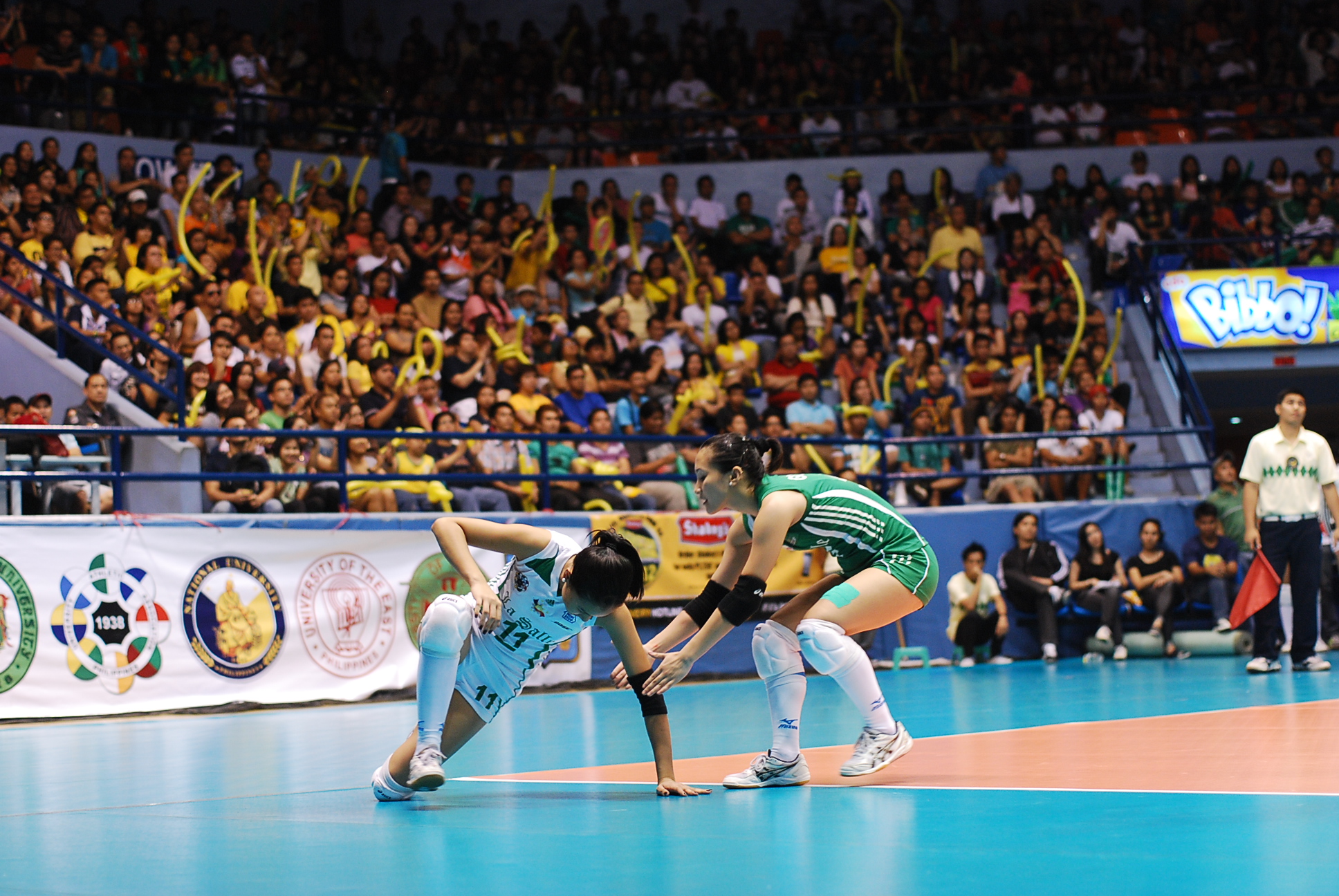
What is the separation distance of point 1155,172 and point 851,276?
5.33m

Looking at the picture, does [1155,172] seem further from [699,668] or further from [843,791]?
[843,791]

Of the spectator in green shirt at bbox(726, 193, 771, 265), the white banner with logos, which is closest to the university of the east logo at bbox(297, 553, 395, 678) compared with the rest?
the white banner with logos

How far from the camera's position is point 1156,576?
14.7m

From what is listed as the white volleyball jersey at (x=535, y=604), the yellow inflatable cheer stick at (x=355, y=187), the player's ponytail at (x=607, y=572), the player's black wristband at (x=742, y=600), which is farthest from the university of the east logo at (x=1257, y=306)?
the player's ponytail at (x=607, y=572)

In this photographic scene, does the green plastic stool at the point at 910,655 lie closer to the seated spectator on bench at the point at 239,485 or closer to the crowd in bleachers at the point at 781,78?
the seated spectator on bench at the point at 239,485

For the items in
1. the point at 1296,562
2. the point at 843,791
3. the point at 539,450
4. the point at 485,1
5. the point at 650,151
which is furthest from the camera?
the point at 485,1

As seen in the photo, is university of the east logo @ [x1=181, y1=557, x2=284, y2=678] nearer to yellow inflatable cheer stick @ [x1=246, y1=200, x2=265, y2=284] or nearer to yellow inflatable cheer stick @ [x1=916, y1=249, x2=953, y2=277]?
yellow inflatable cheer stick @ [x1=246, y1=200, x2=265, y2=284]

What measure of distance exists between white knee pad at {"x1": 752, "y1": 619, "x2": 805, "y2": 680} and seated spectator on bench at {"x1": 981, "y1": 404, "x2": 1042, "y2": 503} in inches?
357

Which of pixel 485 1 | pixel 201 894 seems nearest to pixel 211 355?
pixel 201 894

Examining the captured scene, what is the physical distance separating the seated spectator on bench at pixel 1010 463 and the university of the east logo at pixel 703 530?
3.11 m

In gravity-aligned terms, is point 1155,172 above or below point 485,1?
below

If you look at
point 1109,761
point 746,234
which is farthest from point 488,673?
point 746,234

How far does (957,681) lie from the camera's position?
12266 mm

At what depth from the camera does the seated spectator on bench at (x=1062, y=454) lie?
1572 centimetres
